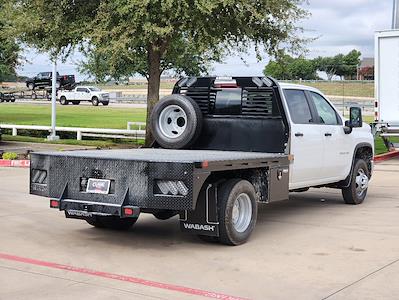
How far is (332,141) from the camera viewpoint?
34.0ft

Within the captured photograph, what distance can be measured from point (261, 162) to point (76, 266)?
2700 mm

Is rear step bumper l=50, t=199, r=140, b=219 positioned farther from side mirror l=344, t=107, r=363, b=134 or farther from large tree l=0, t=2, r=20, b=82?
large tree l=0, t=2, r=20, b=82

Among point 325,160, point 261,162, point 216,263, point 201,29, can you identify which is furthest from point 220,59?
point 216,263

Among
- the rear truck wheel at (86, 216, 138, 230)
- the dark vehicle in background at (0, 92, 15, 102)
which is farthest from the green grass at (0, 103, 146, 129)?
the dark vehicle in background at (0, 92, 15, 102)

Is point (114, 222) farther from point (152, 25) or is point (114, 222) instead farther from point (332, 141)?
point (152, 25)

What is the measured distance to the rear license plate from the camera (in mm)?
7426

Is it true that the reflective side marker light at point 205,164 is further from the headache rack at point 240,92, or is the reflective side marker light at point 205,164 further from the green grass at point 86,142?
the green grass at point 86,142

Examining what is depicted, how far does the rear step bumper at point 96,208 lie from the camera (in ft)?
23.6

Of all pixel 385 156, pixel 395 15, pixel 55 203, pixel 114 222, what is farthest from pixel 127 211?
pixel 395 15

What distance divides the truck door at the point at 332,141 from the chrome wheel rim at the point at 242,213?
2.46 metres

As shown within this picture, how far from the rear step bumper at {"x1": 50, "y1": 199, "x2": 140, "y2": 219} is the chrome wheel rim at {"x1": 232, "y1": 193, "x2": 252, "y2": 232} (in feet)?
4.27

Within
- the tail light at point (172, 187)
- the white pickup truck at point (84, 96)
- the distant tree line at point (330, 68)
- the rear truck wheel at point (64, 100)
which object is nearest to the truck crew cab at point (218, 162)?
the tail light at point (172, 187)

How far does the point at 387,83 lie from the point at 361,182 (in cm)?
821

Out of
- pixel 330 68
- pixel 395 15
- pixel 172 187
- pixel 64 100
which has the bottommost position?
pixel 172 187
